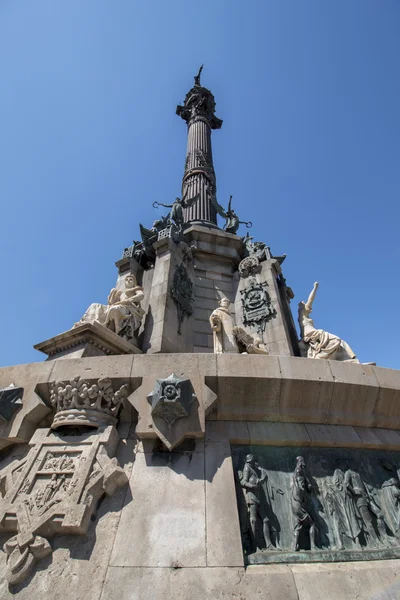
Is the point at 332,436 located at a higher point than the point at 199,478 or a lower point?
higher

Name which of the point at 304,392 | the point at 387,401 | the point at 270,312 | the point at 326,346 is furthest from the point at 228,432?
the point at 270,312

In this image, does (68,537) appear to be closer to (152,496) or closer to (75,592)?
(75,592)

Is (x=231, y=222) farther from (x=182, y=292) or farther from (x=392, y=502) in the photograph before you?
(x=392, y=502)

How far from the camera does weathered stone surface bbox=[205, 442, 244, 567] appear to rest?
3301 millimetres

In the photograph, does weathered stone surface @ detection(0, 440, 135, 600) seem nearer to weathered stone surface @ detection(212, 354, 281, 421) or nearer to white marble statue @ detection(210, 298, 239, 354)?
weathered stone surface @ detection(212, 354, 281, 421)

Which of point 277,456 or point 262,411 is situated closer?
point 277,456

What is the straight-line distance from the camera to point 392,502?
170 inches

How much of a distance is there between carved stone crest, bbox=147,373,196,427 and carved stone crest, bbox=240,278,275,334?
707 centimetres

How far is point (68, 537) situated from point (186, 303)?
8252 millimetres

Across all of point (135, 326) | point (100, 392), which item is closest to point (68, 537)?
point (100, 392)

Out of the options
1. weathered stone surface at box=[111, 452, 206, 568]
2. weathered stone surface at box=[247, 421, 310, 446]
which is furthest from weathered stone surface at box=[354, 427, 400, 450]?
weathered stone surface at box=[111, 452, 206, 568]

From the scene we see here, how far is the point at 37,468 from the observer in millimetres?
4098

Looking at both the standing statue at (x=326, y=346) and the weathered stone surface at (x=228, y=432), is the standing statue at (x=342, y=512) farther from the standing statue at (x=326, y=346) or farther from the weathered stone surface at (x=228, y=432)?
the standing statue at (x=326, y=346)

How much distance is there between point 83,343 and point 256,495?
4641 millimetres
